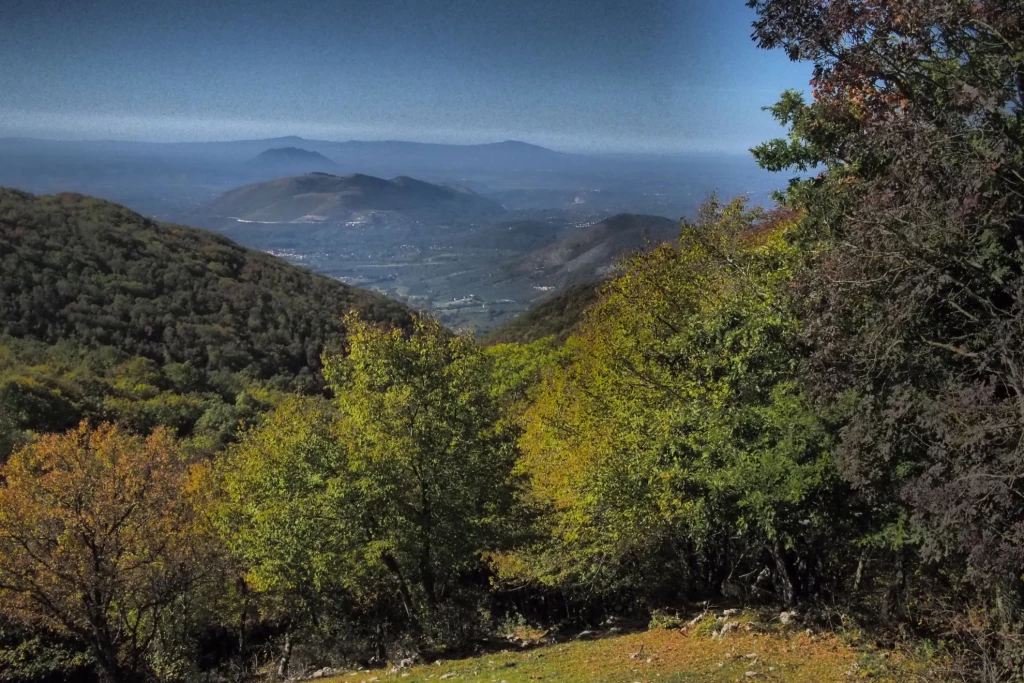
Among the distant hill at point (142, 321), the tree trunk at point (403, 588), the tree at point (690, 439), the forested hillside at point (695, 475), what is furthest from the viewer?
the distant hill at point (142, 321)

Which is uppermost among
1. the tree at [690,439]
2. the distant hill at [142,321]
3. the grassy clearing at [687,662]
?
the tree at [690,439]

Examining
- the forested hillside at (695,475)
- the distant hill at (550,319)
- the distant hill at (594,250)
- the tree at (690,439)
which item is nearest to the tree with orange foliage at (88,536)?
the forested hillside at (695,475)

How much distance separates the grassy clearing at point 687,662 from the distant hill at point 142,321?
42.9 meters

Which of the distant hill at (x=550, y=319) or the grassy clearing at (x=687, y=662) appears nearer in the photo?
the grassy clearing at (x=687, y=662)

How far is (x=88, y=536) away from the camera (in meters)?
13.1

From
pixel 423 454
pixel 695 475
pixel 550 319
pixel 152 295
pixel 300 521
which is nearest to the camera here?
pixel 695 475

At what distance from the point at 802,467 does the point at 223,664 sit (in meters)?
17.2

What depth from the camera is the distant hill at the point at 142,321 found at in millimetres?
57625

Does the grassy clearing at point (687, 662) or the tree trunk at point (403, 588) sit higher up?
the grassy clearing at point (687, 662)

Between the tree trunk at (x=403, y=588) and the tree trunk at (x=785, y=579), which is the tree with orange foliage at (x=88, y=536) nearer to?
the tree trunk at (x=403, y=588)

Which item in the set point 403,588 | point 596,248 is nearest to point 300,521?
point 403,588

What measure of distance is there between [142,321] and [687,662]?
3525 inches

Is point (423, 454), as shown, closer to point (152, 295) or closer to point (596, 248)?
point (152, 295)

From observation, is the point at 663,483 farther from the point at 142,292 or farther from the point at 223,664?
the point at 142,292
